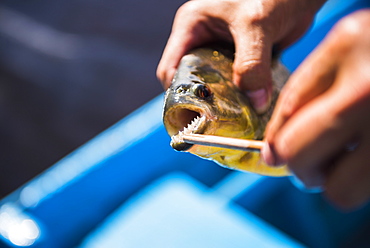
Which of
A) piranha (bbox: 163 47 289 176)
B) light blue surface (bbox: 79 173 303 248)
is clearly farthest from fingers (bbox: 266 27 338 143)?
light blue surface (bbox: 79 173 303 248)

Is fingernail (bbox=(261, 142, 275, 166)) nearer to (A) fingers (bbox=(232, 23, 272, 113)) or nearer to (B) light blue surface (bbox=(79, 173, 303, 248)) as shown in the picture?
(A) fingers (bbox=(232, 23, 272, 113))

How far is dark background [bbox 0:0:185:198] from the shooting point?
403 centimetres

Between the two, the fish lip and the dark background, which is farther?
the dark background

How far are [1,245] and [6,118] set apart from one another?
2340 mm

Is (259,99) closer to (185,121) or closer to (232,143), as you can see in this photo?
(185,121)

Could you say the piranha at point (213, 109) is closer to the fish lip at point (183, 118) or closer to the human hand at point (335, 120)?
the fish lip at point (183, 118)

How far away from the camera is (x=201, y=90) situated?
124 centimetres

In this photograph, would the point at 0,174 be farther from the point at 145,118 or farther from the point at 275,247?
the point at 275,247

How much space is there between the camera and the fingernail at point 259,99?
143 centimetres

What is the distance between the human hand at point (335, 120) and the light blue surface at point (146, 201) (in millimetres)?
1549

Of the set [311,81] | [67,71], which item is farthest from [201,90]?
[67,71]

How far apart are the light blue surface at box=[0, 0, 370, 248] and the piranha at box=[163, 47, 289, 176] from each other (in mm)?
917

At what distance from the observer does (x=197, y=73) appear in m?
1.38

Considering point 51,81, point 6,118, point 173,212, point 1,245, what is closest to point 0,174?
point 6,118
